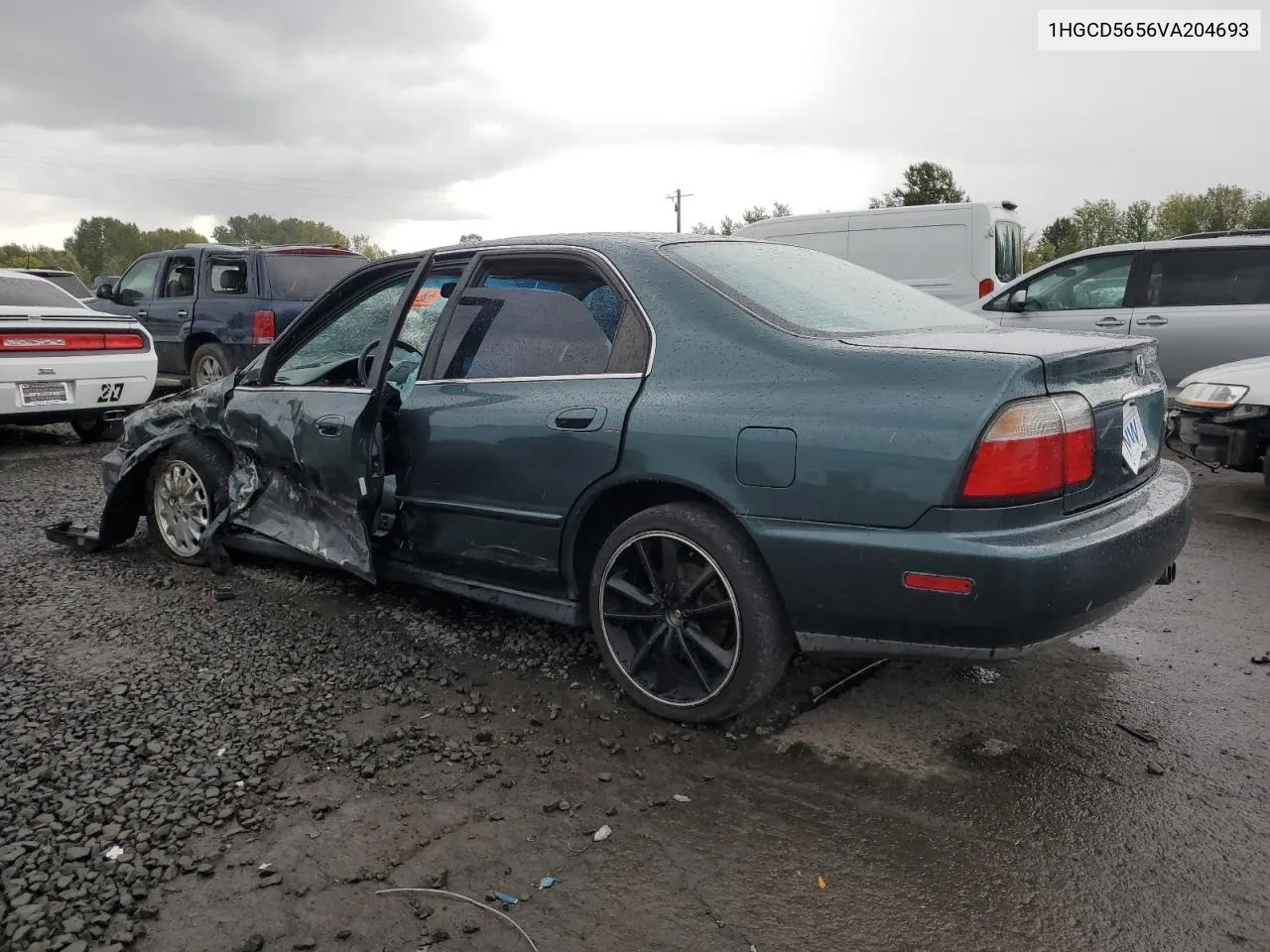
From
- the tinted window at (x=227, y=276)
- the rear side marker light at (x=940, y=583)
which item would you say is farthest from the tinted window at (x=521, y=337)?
the tinted window at (x=227, y=276)

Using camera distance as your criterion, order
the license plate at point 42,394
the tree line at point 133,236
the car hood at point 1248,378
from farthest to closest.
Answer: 1. the tree line at point 133,236
2. the license plate at point 42,394
3. the car hood at point 1248,378

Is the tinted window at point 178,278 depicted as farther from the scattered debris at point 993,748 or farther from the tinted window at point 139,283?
the scattered debris at point 993,748

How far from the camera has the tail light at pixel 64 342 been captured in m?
7.70

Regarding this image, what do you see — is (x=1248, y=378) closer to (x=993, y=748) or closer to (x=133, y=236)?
(x=993, y=748)

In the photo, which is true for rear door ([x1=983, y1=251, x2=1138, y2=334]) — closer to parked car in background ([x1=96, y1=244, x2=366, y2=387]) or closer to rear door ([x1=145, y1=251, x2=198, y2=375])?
parked car in background ([x1=96, y1=244, x2=366, y2=387])

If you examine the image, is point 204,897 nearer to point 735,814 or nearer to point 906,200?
point 735,814

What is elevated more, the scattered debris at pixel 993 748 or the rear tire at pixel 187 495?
the rear tire at pixel 187 495

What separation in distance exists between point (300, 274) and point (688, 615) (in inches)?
329

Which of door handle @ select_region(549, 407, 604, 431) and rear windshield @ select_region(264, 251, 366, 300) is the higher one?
rear windshield @ select_region(264, 251, 366, 300)

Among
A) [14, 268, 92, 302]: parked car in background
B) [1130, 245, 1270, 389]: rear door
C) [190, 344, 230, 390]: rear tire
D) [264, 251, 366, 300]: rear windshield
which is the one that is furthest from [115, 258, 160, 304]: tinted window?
[1130, 245, 1270, 389]: rear door

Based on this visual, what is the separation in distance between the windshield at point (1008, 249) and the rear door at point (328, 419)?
380 inches

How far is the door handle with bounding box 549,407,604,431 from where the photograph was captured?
3.16 meters

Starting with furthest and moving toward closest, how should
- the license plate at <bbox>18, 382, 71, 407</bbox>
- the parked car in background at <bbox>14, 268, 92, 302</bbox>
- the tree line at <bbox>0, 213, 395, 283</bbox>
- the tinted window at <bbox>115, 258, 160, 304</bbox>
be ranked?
the tree line at <bbox>0, 213, 395, 283</bbox> < the parked car in background at <bbox>14, 268, 92, 302</bbox> < the tinted window at <bbox>115, 258, 160, 304</bbox> < the license plate at <bbox>18, 382, 71, 407</bbox>

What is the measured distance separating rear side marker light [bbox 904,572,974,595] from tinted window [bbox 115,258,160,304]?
35.5 feet
